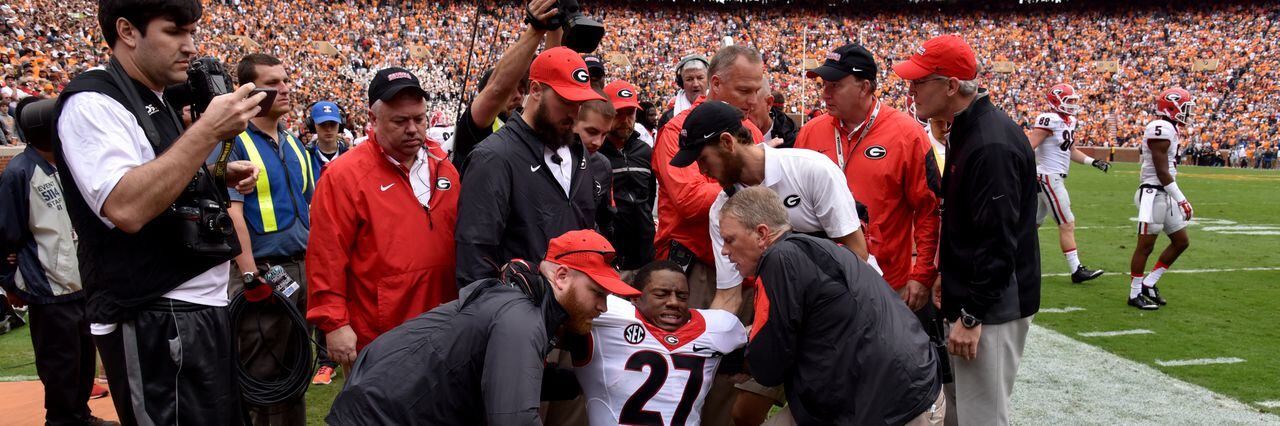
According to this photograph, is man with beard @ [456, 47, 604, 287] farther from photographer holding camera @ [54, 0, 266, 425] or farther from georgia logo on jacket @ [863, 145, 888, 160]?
georgia logo on jacket @ [863, 145, 888, 160]

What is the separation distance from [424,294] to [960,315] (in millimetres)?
2316

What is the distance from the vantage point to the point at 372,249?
12.1 ft

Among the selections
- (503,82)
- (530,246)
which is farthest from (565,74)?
(530,246)

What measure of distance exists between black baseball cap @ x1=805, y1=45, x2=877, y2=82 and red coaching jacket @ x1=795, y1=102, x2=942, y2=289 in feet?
0.82

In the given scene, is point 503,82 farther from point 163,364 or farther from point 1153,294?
point 1153,294

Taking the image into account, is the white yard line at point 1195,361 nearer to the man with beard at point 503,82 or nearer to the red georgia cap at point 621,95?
the red georgia cap at point 621,95

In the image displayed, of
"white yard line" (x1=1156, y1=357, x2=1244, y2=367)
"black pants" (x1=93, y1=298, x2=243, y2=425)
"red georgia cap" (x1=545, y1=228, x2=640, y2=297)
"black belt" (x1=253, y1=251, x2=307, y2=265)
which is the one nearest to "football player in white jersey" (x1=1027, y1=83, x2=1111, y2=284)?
"white yard line" (x1=1156, y1=357, x2=1244, y2=367)

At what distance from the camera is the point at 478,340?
2.71 metres

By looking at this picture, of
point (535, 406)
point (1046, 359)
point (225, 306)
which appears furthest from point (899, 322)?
point (1046, 359)

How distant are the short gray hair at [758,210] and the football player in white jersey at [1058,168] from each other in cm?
766

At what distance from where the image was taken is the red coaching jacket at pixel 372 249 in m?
3.64

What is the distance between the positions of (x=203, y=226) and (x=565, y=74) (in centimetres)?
149

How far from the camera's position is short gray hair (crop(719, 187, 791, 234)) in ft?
10.8

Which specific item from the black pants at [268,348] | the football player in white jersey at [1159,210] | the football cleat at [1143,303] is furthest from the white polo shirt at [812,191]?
the football player in white jersey at [1159,210]
